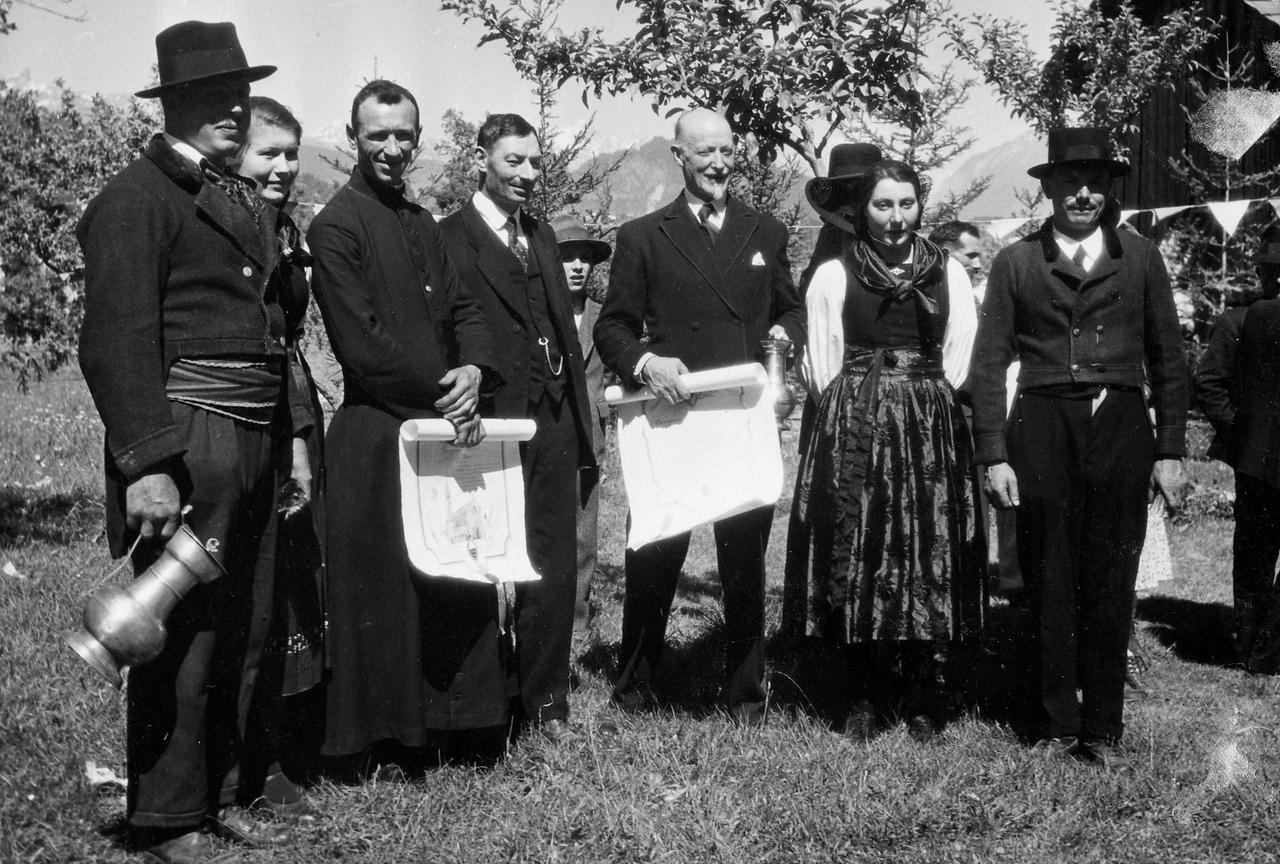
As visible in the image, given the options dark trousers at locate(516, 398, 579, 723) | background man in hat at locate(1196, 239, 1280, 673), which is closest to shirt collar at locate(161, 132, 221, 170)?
dark trousers at locate(516, 398, 579, 723)

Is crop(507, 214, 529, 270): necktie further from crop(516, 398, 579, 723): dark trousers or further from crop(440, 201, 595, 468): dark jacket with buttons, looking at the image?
crop(516, 398, 579, 723): dark trousers

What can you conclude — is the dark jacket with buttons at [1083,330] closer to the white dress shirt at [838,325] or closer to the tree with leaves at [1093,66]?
the white dress shirt at [838,325]

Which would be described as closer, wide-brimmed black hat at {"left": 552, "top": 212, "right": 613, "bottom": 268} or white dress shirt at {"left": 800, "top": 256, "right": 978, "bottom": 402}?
white dress shirt at {"left": 800, "top": 256, "right": 978, "bottom": 402}

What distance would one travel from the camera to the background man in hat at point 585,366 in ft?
18.4

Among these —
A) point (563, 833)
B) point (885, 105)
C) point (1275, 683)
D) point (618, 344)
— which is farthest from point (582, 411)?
point (1275, 683)

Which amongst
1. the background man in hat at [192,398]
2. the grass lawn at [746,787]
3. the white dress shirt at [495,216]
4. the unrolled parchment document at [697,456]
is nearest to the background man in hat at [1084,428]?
the grass lawn at [746,787]

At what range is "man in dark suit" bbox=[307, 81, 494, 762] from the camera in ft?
11.9

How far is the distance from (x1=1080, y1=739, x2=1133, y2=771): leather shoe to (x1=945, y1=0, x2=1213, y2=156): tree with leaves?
27.5 ft

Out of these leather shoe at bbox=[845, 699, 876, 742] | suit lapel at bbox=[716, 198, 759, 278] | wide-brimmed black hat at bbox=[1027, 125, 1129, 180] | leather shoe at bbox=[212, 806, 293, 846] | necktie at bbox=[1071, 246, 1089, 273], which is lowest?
leather shoe at bbox=[845, 699, 876, 742]

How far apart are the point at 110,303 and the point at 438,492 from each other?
1.19 meters

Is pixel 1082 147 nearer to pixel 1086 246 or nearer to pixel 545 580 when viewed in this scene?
pixel 1086 246

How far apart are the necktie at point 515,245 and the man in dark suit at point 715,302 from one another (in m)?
0.42

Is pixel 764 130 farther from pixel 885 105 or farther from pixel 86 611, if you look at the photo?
pixel 86 611

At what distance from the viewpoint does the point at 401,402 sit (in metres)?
3.68
